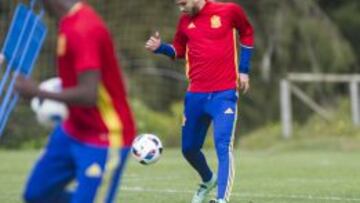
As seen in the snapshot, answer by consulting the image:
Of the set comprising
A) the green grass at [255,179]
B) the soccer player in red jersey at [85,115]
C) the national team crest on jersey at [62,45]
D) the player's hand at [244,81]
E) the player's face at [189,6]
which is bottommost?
the green grass at [255,179]

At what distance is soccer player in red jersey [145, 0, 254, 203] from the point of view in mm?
10953

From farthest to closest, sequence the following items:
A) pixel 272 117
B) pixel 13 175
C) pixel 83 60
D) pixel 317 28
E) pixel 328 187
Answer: pixel 317 28
pixel 272 117
pixel 13 175
pixel 328 187
pixel 83 60

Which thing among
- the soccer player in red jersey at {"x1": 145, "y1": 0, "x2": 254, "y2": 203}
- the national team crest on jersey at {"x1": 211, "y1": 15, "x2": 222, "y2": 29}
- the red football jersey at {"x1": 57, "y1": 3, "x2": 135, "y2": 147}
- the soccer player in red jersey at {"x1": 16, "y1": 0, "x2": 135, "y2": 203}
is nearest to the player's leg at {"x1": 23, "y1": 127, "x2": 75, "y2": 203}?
the soccer player in red jersey at {"x1": 16, "y1": 0, "x2": 135, "y2": 203}

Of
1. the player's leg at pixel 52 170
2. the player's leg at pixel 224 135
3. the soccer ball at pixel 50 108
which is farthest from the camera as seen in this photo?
the player's leg at pixel 224 135

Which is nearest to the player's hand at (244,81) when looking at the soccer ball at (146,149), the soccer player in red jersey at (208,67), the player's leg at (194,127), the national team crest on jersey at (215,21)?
the soccer player in red jersey at (208,67)

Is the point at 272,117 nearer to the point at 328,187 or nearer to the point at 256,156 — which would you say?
the point at 256,156

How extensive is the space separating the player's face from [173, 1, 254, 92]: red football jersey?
73 mm

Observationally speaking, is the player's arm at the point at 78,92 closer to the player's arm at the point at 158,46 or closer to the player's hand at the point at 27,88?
the player's hand at the point at 27,88

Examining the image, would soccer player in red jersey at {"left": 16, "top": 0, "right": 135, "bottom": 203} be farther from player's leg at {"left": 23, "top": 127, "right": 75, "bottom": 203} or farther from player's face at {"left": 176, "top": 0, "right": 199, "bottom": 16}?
player's face at {"left": 176, "top": 0, "right": 199, "bottom": 16}

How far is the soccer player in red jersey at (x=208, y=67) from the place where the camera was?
10953mm

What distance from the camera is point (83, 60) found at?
6645 millimetres

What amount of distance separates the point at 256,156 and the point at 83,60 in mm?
14896

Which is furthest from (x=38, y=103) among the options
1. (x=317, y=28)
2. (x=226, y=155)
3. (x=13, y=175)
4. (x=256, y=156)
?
(x=317, y=28)

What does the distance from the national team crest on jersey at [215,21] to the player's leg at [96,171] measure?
4370 millimetres
